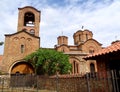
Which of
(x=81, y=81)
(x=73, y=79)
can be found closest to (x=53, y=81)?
(x=73, y=79)

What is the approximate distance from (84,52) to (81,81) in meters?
20.6

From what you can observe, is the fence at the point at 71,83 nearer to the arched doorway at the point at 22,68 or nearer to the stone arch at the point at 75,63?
the arched doorway at the point at 22,68

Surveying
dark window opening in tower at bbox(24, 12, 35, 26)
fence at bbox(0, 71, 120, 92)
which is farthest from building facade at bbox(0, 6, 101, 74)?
→ fence at bbox(0, 71, 120, 92)

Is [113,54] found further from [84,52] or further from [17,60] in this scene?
[84,52]

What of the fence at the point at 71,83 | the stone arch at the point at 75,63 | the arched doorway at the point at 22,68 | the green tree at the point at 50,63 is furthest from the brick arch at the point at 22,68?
the stone arch at the point at 75,63

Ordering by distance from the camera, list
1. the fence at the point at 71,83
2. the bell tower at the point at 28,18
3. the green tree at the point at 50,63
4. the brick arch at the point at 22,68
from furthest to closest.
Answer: the bell tower at the point at 28,18
the brick arch at the point at 22,68
the green tree at the point at 50,63
the fence at the point at 71,83

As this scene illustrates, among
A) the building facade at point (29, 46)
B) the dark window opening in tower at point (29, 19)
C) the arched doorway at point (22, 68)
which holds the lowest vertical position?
the arched doorway at point (22, 68)

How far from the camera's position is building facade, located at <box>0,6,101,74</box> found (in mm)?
24391

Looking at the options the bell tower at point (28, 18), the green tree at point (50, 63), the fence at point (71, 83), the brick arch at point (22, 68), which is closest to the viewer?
the fence at point (71, 83)

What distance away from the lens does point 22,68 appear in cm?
2433

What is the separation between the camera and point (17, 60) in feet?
80.2

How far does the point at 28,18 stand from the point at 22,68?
11532 millimetres

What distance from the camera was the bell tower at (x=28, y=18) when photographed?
29.3 m

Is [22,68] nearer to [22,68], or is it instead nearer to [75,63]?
[22,68]
